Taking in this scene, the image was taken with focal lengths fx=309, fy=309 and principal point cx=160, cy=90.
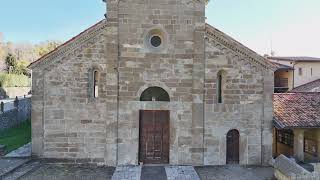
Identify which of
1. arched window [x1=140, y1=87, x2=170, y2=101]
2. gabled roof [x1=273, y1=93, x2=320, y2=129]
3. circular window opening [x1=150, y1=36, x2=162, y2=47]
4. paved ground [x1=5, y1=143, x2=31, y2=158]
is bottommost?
paved ground [x1=5, y1=143, x2=31, y2=158]

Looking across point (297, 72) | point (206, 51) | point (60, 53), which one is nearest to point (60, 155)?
point (60, 53)

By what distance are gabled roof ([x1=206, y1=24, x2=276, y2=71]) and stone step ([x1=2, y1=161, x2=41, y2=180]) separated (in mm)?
11619

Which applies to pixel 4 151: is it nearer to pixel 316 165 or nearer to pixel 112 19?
pixel 112 19

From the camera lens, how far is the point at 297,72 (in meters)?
33.2

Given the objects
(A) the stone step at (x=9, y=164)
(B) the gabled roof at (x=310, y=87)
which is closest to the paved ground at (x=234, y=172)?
(A) the stone step at (x=9, y=164)

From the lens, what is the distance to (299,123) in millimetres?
17297

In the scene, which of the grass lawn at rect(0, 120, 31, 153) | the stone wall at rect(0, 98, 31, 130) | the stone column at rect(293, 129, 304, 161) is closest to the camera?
the stone column at rect(293, 129, 304, 161)

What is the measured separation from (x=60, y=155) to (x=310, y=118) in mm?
14256

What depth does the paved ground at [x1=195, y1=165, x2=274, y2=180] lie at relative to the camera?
15172mm

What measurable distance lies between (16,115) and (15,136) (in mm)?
6269

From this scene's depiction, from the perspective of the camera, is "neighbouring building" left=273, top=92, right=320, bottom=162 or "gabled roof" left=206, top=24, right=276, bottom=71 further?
"neighbouring building" left=273, top=92, right=320, bottom=162

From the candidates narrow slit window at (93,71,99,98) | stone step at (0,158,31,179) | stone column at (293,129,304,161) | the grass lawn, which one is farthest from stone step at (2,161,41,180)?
stone column at (293,129,304,161)

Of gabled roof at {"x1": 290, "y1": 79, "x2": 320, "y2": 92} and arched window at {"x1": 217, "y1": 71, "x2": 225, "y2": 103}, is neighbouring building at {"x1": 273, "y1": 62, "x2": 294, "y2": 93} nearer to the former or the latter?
gabled roof at {"x1": 290, "y1": 79, "x2": 320, "y2": 92}

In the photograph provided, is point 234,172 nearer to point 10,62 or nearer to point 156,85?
point 156,85
